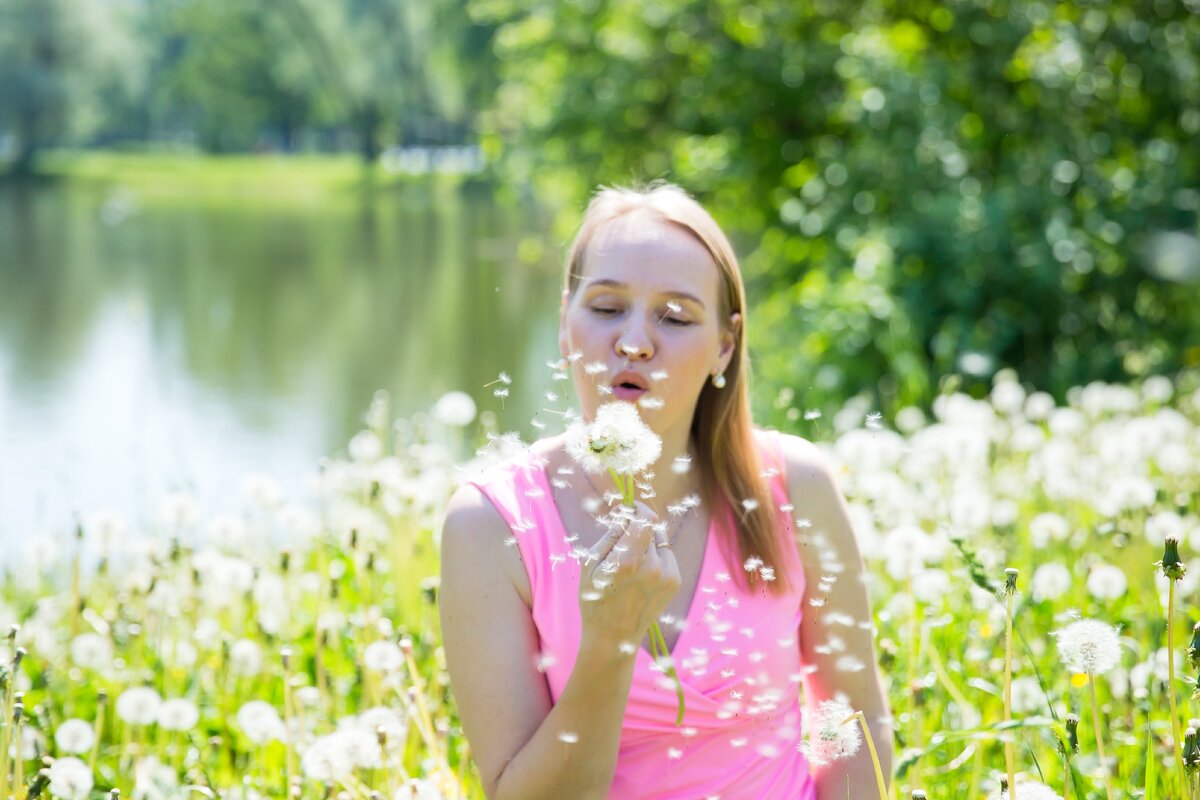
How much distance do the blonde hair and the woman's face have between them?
0.10 feet

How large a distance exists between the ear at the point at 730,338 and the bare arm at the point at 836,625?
0.67 feet

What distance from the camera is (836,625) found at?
2277mm

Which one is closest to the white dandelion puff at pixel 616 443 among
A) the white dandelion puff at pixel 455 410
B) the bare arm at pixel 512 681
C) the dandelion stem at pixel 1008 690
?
the bare arm at pixel 512 681

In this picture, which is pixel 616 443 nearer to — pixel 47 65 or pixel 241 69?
pixel 47 65

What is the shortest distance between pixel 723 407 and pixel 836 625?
425 mm

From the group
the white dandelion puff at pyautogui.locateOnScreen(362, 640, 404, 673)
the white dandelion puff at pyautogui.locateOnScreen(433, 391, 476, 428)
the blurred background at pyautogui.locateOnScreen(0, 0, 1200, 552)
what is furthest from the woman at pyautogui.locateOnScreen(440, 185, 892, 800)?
the blurred background at pyautogui.locateOnScreen(0, 0, 1200, 552)

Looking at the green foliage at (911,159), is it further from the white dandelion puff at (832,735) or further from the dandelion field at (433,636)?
the white dandelion puff at (832,735)

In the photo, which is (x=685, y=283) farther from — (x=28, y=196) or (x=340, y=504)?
(x=28, y=196)

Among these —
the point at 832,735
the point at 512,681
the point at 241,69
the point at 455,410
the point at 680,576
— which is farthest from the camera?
the point at 241,69

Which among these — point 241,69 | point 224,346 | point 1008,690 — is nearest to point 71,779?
point 1008,690

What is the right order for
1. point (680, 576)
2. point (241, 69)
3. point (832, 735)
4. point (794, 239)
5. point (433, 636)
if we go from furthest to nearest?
point (241, 69)
point (794, 239)
point (433, 636)
point (680, 576)
point (832, 735)

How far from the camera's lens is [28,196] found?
4009 centimetres

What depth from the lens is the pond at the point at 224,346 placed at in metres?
9.20

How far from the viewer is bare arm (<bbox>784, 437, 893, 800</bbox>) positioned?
2.22m
